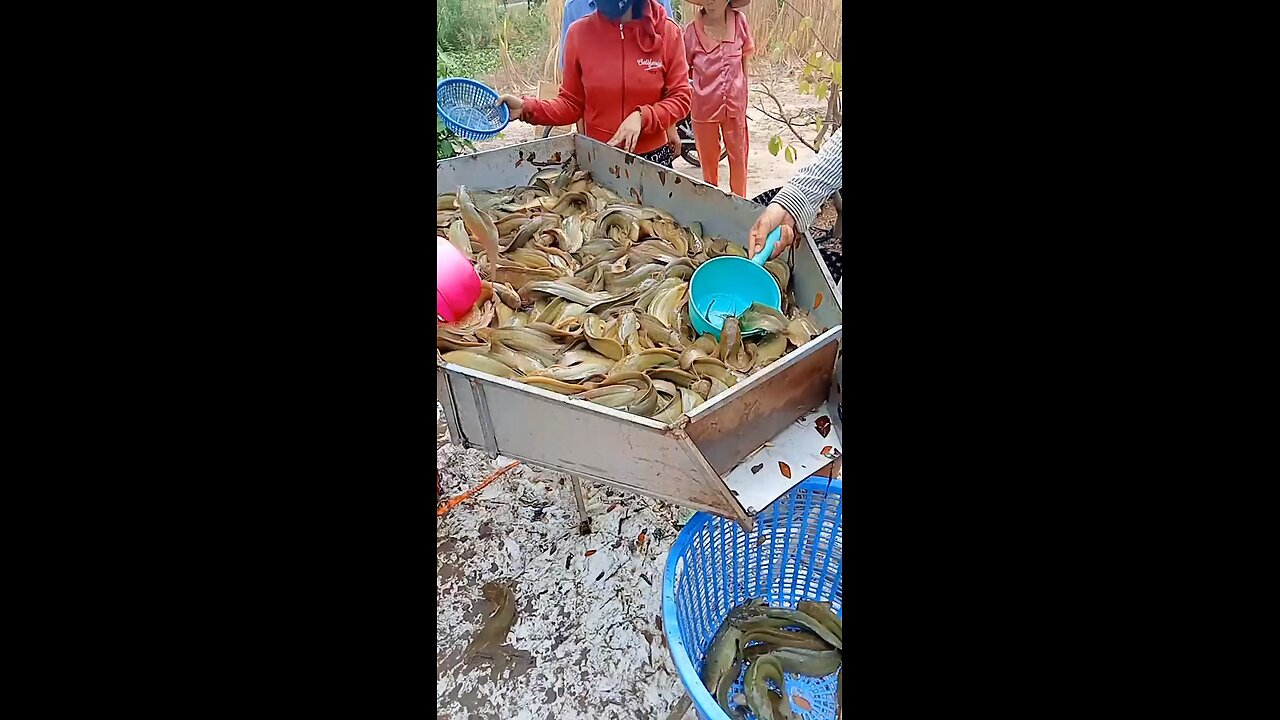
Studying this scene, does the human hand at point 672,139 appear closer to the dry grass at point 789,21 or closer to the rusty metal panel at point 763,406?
the rusty metal panel at point 763,406

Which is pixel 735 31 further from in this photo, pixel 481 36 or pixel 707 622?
pixel 481 36

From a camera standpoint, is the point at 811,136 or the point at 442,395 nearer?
the point at 442,395

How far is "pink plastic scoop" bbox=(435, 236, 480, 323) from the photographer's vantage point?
2201 mm

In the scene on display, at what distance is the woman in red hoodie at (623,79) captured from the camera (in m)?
3.72

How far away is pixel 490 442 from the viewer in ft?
6.54

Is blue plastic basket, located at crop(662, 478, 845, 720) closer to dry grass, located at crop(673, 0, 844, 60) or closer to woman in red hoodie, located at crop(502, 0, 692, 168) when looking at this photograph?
woman in red hoodie, located at crop(502, 0, 692, 168)

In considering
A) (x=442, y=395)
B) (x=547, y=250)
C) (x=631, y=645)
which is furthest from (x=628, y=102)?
(x=631, y=645)

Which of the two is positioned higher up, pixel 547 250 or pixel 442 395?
pixel 547 250

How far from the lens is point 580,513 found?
8.95 ft

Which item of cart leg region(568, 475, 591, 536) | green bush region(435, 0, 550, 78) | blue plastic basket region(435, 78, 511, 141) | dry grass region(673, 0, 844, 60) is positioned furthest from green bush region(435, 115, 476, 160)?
cart leg region(568, 475, 591, 536)

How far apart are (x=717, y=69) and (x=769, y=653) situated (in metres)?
3.10

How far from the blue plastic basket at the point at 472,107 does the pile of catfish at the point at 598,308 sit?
45cm

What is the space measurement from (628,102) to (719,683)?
2.90 m

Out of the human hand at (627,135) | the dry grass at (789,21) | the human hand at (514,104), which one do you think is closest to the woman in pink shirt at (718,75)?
the human hand at (627,135)
